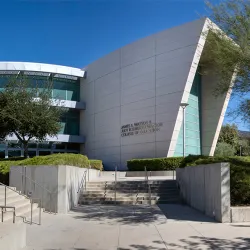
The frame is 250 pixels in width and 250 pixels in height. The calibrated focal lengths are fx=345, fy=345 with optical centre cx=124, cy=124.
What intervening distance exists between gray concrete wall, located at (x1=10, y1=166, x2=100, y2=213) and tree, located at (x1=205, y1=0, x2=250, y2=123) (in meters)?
7.18

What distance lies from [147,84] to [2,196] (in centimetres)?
1979

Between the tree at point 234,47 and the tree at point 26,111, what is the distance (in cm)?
1198

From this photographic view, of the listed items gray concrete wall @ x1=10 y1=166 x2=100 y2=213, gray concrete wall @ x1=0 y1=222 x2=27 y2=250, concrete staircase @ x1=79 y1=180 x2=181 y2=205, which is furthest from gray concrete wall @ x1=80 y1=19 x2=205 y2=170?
gray concrete wall @ x1=0 y1=222 x2=27 y2=250

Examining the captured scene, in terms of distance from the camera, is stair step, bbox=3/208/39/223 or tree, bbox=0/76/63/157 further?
tree, bbox=0/76/63/157

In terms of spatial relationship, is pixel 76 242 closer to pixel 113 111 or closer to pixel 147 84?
pixel 147 84

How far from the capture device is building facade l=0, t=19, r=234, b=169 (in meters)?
26.8

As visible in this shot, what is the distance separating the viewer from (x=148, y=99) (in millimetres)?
29047

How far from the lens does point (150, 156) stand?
28281 mm

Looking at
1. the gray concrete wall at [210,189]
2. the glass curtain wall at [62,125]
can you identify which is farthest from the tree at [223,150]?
the gray concrete wall at [210,189]

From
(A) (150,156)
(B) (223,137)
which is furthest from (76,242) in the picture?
(B) (223,137)

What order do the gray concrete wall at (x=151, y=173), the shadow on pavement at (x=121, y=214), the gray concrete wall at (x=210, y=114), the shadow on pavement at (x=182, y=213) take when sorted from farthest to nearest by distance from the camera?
the gray concrete wall at (x=210, y=114) < the gray concrete wall at (x=151, y=173) < the shadow on pavement at (x=182, y=213) < the shadow on pavement at (x=121, y=214)

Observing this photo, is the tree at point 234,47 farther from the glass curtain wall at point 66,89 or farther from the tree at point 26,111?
the glass curtain wall at point 66,89

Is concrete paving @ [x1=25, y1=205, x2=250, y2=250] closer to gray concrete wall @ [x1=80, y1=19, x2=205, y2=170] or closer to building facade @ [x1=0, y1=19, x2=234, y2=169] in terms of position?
building facade @ [x1=0, y1=19, x2=234, y2=169]

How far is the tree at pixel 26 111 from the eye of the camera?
833 inches
